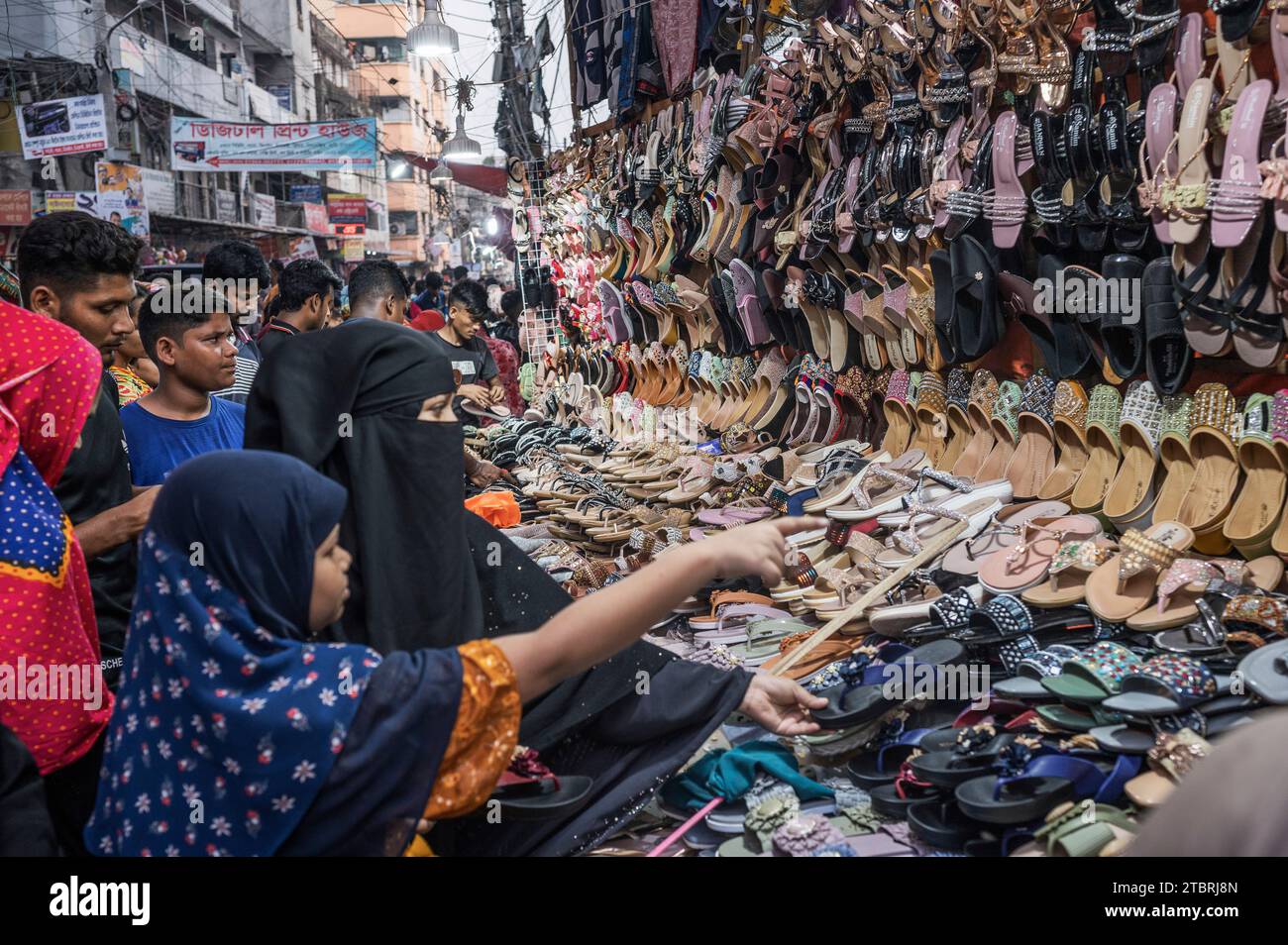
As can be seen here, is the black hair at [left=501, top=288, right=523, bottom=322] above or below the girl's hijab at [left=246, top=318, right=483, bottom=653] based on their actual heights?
above

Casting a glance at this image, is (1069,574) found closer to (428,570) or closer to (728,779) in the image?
(728,779)

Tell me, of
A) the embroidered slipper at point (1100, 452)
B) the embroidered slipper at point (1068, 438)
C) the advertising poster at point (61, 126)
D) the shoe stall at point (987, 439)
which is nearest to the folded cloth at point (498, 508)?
the shoe stall at point (987, 439)

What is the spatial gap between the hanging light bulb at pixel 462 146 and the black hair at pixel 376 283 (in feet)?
32.3

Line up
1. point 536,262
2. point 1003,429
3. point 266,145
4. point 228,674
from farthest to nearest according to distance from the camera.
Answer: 1. point 266,145
2. point 536,262
3. point 1003,429
4. point 228,674

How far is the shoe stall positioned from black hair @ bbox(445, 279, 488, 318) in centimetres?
144

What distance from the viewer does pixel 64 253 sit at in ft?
7.26

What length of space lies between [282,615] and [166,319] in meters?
1.46

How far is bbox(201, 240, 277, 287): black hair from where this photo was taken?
3.56 m

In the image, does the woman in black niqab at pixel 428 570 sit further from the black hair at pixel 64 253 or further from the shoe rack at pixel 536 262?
the shoe rack at pixel 536 262

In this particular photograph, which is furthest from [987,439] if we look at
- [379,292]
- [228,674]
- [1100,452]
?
[228,674]

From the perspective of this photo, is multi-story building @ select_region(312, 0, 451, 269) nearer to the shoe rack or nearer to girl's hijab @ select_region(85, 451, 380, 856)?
the shoe rack

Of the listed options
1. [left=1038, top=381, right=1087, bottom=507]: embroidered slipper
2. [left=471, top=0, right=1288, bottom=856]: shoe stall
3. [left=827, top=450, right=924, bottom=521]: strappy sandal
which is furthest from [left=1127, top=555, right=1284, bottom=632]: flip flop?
[left=827, top=450, right=924, bottom=521]: strappy sandal

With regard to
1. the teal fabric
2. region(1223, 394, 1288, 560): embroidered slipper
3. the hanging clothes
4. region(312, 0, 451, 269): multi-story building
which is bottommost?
the teal fabric
